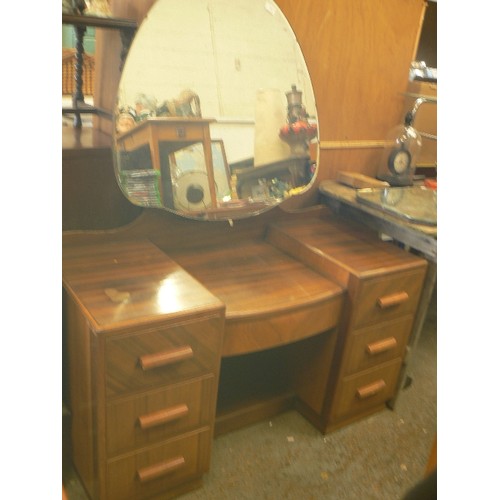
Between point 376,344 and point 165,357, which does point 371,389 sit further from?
point 165,357

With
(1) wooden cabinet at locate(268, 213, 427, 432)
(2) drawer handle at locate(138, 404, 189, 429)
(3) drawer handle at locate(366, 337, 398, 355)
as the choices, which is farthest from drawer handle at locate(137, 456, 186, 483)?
(3) drawer handle at locate(366, 337, 398, 355)

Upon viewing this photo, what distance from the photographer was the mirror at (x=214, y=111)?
1.17 m

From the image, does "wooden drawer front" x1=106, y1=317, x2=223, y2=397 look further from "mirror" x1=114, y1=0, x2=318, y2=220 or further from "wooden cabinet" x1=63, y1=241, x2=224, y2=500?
"mirror" x1=114, y1=0, x2=318, y2=220

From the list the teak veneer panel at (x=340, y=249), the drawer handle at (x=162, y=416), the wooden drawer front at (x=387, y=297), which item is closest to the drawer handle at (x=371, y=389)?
the wooden drawer front at (x=387, y=297)

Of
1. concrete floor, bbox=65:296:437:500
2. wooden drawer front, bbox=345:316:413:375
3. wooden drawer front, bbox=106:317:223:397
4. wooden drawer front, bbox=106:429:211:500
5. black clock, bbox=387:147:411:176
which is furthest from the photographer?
black clock, bbox=387:147:411:176

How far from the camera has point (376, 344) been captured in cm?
148

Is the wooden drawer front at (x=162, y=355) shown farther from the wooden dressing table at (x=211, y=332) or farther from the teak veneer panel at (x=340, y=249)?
the teak veneer panel at (x=340, y=249)

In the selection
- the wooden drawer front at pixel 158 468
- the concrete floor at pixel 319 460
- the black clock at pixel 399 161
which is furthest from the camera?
the black clock at pixel 399 161

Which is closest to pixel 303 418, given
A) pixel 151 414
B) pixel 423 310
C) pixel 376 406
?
pixel 376 406

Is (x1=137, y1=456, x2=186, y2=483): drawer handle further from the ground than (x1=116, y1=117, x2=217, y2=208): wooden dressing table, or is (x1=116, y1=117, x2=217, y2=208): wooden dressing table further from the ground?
(x1=116, y1=117, x2=217, y2=208): wooden dressing table

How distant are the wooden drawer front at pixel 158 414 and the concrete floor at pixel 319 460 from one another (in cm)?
26

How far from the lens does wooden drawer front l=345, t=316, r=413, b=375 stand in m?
1.44

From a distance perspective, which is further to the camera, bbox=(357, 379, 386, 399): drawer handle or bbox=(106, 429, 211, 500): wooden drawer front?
bbox=(357, 379, 386, 399): drawer handle

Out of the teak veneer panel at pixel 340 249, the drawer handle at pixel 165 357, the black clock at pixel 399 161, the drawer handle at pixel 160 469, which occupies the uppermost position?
the black clock at pixel 399 161
